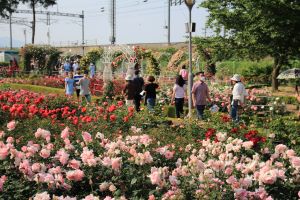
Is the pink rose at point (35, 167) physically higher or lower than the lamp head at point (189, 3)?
lower

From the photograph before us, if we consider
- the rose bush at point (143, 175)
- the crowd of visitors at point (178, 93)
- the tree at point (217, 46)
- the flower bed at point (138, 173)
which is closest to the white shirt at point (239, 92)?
the crowd of visitors at point (178, 93)

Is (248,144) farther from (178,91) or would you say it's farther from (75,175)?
(178,91)

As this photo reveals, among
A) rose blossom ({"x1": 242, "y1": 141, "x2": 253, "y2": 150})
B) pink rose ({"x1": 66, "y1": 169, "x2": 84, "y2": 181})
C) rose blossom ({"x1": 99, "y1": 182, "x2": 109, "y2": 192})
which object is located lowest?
rose blossom ({"x1": 99, "y1": 182, "x2": 109, "y2": 192})

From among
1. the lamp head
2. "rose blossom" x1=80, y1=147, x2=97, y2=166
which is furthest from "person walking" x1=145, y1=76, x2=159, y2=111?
"rose blossom" x1=80, y1=147, x2=97, y2=166

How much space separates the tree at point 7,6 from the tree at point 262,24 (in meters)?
29.4

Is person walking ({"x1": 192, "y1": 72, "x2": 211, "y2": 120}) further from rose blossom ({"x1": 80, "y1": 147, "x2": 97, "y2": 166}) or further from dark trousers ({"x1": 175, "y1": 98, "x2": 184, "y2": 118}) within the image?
rose blossom ({"x1": 80, "y1": 147, "x2": 97, "y2": 166})

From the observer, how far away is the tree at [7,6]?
48.3 m

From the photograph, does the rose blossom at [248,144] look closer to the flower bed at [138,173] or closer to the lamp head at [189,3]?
the flower bed at [138,173]

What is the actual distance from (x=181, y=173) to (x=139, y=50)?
750 inches

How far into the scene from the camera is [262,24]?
68.1 ft

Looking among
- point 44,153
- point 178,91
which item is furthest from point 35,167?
point 178,91

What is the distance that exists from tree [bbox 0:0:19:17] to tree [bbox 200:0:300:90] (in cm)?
2939

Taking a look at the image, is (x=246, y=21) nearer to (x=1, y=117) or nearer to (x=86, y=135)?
(x=1, y=117)

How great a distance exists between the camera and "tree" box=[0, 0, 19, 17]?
48312 mm
